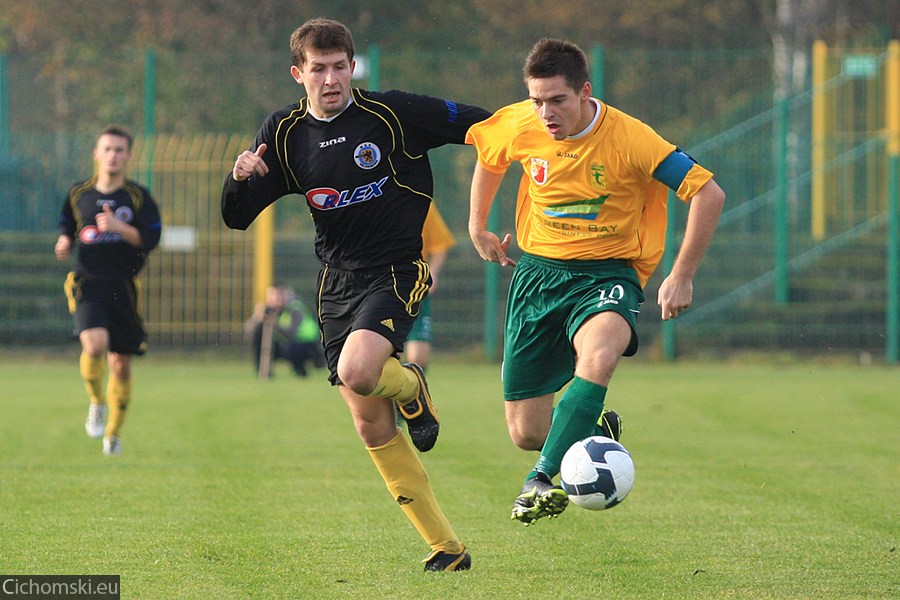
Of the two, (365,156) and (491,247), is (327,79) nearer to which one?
(365,156)

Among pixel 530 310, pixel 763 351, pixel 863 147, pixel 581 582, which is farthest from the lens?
pixel 863 147

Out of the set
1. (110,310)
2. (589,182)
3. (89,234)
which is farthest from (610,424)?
(89,234)

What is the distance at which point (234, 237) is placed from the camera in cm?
2073

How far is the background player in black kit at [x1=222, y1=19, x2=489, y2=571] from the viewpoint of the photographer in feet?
20.3

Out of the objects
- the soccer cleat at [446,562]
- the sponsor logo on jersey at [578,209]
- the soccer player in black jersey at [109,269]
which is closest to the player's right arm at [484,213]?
the sponsor logo on jersey at [578,209]

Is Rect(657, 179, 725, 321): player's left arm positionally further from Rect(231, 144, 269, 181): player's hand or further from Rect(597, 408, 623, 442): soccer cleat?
Rect(231, 144, 269, 181): player's hand

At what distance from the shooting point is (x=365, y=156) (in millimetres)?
6367

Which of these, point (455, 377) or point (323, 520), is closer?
point (323, 520)

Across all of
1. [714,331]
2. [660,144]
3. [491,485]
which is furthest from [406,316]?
[714,331]

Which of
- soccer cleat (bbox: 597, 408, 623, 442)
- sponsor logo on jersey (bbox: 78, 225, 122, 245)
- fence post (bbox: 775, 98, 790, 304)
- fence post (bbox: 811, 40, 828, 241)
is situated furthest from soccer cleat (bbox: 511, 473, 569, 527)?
fence post (bbox: 811, 40, 828, 241)

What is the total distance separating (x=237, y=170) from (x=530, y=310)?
1.45 metres

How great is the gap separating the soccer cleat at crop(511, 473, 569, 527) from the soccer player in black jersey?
5219 millimetres

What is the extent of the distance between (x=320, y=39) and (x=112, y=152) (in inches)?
184

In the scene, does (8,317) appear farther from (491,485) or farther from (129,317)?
(491,485)
